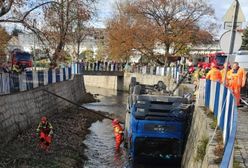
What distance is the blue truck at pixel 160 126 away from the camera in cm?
1553

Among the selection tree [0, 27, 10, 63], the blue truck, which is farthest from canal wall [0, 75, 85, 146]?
the blue truck

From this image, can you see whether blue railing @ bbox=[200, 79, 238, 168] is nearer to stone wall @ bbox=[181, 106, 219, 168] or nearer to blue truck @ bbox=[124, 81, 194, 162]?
stone wall @ bbox=[181, 106, 219, 168]

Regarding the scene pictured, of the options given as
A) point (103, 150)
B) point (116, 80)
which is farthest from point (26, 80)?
point (116, 80)

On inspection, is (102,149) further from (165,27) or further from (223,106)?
(165,27)

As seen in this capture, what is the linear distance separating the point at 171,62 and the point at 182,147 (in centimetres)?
4022

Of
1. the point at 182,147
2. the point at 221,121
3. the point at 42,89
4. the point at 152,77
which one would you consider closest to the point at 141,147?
the point at 182,147

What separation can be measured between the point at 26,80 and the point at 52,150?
6.02 metres

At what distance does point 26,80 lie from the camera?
21.1m

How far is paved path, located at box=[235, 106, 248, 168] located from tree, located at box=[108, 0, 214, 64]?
121 ft

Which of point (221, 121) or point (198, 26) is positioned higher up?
point (198, 26)

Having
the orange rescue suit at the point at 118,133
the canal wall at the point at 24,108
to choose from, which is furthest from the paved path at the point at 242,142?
the canal wall at the point at 24,108

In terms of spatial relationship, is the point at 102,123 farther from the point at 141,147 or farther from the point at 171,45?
the point at 171,45

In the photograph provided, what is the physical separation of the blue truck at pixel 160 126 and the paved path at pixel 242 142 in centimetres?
242

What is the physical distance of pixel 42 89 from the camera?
79.5 feet
